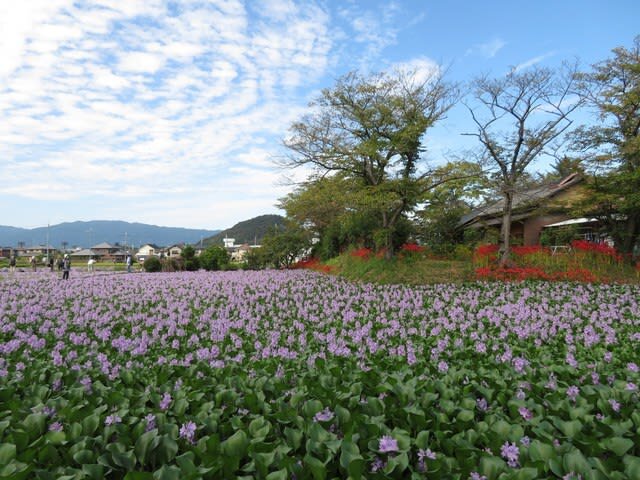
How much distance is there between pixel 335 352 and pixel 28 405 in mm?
2607

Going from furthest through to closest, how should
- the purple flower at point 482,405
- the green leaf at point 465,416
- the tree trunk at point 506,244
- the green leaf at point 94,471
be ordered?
the tree trunk at point 506,244 < the purple flower at point 482,405 < the green leaf at point 465,416 < the green leaf at point 94,471

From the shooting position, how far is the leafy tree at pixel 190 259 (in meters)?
25.4

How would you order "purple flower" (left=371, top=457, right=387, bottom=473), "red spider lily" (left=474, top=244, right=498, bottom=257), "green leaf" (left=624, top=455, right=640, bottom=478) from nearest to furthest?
"green leaf" (left=624, top=455, right=640, bottom=478)
"purple flower" (left=371, top=457, right=387, bottom=473)
"red spider lily" (left=474, top=244, right=498, bottom=257)

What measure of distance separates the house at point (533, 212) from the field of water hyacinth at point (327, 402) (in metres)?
12.4

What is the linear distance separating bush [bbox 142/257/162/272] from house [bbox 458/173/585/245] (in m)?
17.9

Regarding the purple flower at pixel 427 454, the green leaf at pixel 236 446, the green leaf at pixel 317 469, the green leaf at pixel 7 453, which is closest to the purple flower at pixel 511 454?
the purple flower at pixel 427 454

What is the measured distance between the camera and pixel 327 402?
2828 mm

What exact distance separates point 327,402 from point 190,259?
80.2 feet

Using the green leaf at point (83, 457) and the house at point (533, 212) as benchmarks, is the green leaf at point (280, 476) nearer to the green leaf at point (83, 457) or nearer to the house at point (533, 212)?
the green leaf at point (83, 457)

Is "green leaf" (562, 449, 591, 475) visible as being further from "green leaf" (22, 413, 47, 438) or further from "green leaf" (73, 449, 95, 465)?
"green leaf" (22, 413, 47, 438)

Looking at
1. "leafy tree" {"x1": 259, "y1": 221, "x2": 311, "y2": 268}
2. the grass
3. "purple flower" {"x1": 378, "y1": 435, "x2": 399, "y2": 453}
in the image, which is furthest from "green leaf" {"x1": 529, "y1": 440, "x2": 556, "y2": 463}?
"leafy tree" {"x1": 259, "y1": 221, "x2": 311, "y2": 268}

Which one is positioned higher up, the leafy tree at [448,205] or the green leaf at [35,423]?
the leafy tree at [448,205]

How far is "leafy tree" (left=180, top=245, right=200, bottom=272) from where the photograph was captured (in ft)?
83.3

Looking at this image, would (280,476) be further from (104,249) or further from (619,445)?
(104,249)
